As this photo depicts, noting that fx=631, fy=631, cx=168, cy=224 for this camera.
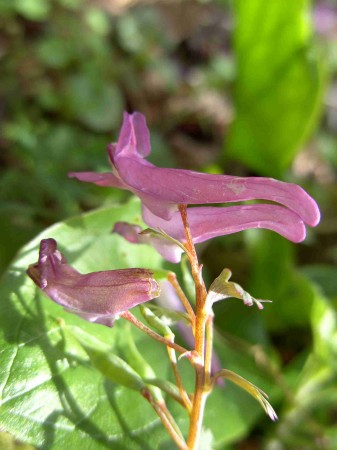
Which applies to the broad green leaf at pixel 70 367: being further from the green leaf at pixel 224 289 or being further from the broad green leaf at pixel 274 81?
the broad green leaf at pixel 274 81

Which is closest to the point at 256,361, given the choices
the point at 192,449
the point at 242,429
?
the point at 242,429

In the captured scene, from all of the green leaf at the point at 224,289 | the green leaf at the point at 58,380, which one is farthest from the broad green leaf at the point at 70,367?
the green leaf at the point at 224,289

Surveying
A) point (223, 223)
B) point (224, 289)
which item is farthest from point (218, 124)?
point (224, 289)

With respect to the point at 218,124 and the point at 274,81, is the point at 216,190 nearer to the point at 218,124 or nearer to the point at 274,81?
the point at 274,81

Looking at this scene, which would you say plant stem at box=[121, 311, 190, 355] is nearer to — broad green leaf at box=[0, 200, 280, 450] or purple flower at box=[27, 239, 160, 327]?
purple flower at box=[27, 239, 160, 327]

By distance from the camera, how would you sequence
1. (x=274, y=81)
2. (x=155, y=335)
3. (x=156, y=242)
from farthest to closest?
(x=274, y=81) < (x=156, y=242) < (x=155, y=335)

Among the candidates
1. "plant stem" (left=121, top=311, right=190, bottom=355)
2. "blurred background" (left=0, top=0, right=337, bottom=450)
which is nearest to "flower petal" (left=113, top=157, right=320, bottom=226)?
"plant stem" (left=121, top=311, right=190, bottom=355)

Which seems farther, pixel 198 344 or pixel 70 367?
pixel 70 367
